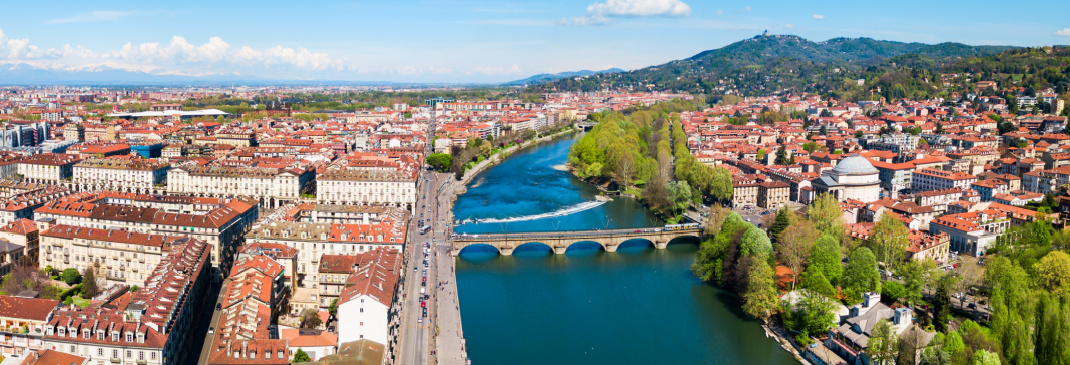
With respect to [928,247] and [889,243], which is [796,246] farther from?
[928,247]

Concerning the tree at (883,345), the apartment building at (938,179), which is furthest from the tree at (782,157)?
the tree at (883,345)

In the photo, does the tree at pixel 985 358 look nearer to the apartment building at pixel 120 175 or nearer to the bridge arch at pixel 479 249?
the bridge arch at pixel 479 249

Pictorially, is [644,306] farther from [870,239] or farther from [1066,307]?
[1066,307]

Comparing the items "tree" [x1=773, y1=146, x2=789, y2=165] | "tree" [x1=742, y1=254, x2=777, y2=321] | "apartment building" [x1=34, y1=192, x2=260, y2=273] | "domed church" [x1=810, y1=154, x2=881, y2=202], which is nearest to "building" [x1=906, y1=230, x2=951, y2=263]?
"tree" [x1=742, y1=254, x2=777, y2=321]

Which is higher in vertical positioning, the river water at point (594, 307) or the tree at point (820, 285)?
the tree at point (820, 285)

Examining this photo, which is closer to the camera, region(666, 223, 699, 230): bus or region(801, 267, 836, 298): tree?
region(801, 267, 836, 298): tree

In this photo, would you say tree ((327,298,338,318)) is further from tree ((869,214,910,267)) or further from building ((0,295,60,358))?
tree ((869,214,910,267))

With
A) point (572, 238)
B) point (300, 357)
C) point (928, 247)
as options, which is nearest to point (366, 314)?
point (300, 357)
